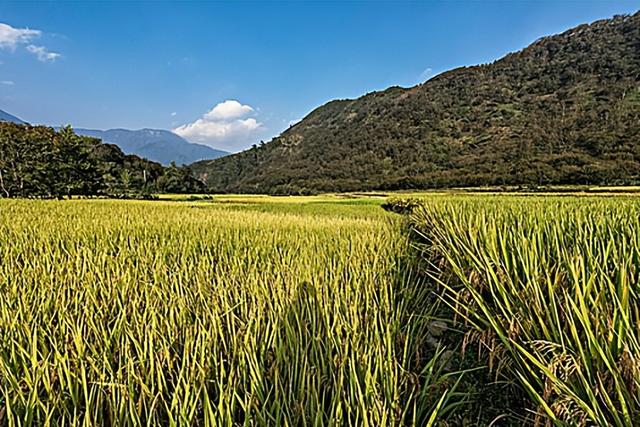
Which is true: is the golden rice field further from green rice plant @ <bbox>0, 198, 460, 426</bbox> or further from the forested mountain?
the forested mountain

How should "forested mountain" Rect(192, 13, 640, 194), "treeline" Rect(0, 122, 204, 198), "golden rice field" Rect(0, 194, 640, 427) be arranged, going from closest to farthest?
"golden rice field" Rect(0, 194, 640, 427), "treeline" Rect(0, 122, 204, 198), "forested mountain" Rect(192, 13, 640, 194)

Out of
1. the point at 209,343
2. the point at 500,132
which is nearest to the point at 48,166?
the point at 209,343

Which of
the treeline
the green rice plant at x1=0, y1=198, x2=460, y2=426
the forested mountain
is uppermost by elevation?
the forested mountain

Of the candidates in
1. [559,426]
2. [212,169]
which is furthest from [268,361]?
[212,169]

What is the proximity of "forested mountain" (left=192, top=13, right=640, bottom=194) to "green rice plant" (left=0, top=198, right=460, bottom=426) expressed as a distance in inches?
1483

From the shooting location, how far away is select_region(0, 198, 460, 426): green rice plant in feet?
4.05

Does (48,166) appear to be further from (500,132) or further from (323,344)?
(500,132)

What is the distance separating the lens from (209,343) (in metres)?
1.54

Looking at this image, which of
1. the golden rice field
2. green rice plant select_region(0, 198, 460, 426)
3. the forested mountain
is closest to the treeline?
the forested mountain

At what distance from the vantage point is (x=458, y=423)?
5.54ft

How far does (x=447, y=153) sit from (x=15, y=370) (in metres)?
66.1

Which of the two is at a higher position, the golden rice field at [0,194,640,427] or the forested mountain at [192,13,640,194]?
the forested mountain at [192,13,640,194]

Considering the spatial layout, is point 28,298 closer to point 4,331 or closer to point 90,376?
point 4,331

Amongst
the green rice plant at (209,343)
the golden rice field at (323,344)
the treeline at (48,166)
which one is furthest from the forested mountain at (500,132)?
the green rice plant at (209,343)
